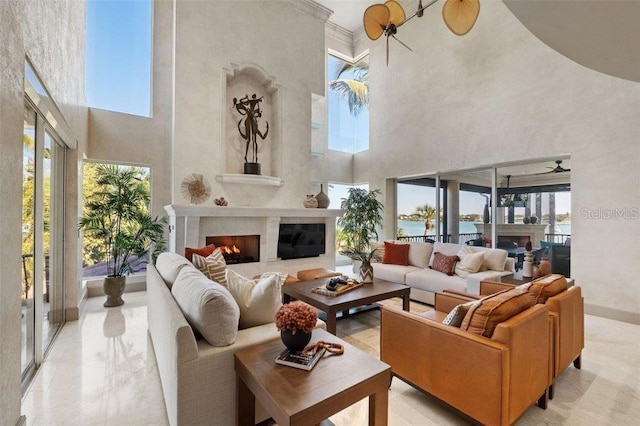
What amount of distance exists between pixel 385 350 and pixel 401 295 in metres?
1.29

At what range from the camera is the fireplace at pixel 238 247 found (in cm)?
501

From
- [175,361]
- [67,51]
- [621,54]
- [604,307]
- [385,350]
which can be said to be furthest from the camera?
[604,307]

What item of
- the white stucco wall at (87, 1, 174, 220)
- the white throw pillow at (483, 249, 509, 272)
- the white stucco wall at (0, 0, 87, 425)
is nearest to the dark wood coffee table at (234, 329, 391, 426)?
the white stucco wall at (0, 0, 87, 425)

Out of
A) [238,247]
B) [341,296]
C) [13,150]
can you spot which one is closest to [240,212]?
[238,247]

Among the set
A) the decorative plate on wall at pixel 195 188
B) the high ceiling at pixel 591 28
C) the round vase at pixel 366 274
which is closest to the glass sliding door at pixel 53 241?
the decorative plate on wall at pixel 195 188

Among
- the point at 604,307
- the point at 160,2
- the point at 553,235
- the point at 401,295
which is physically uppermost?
the point at 160,2

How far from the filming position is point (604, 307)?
12.9 feet

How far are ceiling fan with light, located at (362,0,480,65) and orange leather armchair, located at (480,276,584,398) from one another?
2721mm

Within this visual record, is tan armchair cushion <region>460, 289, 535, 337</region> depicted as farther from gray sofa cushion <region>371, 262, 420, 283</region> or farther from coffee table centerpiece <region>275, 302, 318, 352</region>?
gray sofa cushion <region>371, 262, 420, 283</region>

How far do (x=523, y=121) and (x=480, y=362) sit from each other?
4.41 metres

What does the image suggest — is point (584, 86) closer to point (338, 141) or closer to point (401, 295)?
point (401, 295)

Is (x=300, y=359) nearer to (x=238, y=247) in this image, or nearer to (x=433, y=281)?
(x=433, y=281)

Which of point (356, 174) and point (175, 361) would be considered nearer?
point (175, 361)

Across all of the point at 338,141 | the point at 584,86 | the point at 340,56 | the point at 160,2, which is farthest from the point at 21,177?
the point at 340,56
